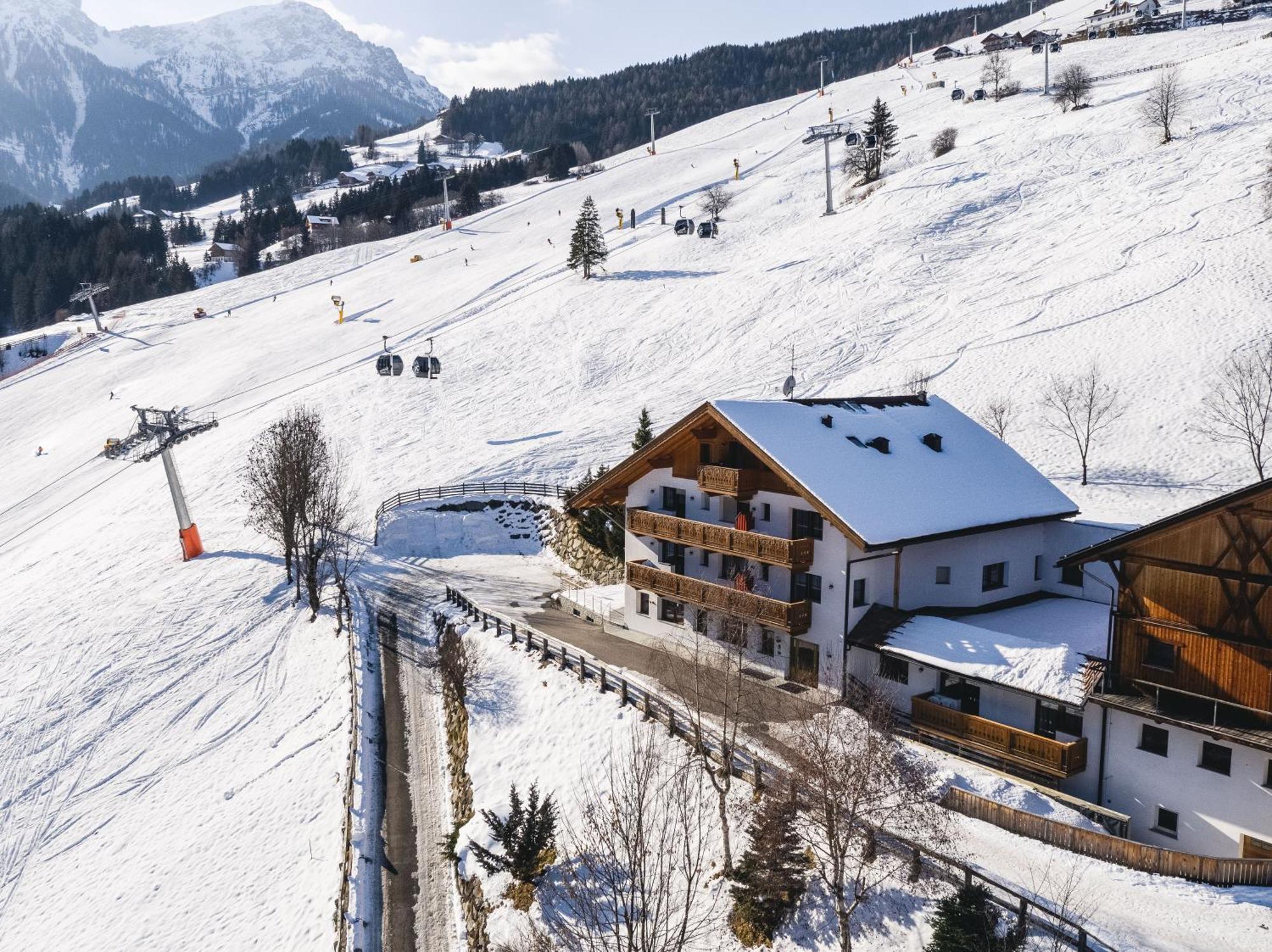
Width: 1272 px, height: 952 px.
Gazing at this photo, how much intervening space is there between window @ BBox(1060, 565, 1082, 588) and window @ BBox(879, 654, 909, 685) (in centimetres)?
1059

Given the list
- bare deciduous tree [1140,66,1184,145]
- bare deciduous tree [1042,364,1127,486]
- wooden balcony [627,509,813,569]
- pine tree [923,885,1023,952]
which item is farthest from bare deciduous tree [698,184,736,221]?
pine tree [923,885,1023,952]

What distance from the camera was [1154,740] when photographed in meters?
21.6

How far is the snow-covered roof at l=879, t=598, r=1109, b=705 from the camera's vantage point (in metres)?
23.4

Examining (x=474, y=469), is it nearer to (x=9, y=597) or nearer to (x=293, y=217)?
(x=9, y=597)

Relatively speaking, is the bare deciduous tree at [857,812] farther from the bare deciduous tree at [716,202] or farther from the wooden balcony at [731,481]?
the bare deciduous tree at [716,202]

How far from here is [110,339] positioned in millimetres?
107875

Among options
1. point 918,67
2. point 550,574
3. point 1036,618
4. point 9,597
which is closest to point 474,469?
point 550,574

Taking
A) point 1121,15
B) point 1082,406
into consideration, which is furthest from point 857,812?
point 1121,15

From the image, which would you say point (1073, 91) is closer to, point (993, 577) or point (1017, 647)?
point (993, 577)

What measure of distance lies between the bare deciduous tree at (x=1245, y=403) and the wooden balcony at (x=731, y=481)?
2812 centimetres

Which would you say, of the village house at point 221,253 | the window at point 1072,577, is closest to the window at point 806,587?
the window at point 1072,577

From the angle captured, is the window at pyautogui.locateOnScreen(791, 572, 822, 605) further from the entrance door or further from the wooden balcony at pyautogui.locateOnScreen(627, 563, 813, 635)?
the entrance door

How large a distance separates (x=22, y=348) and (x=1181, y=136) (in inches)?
5717

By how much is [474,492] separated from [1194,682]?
143ft
